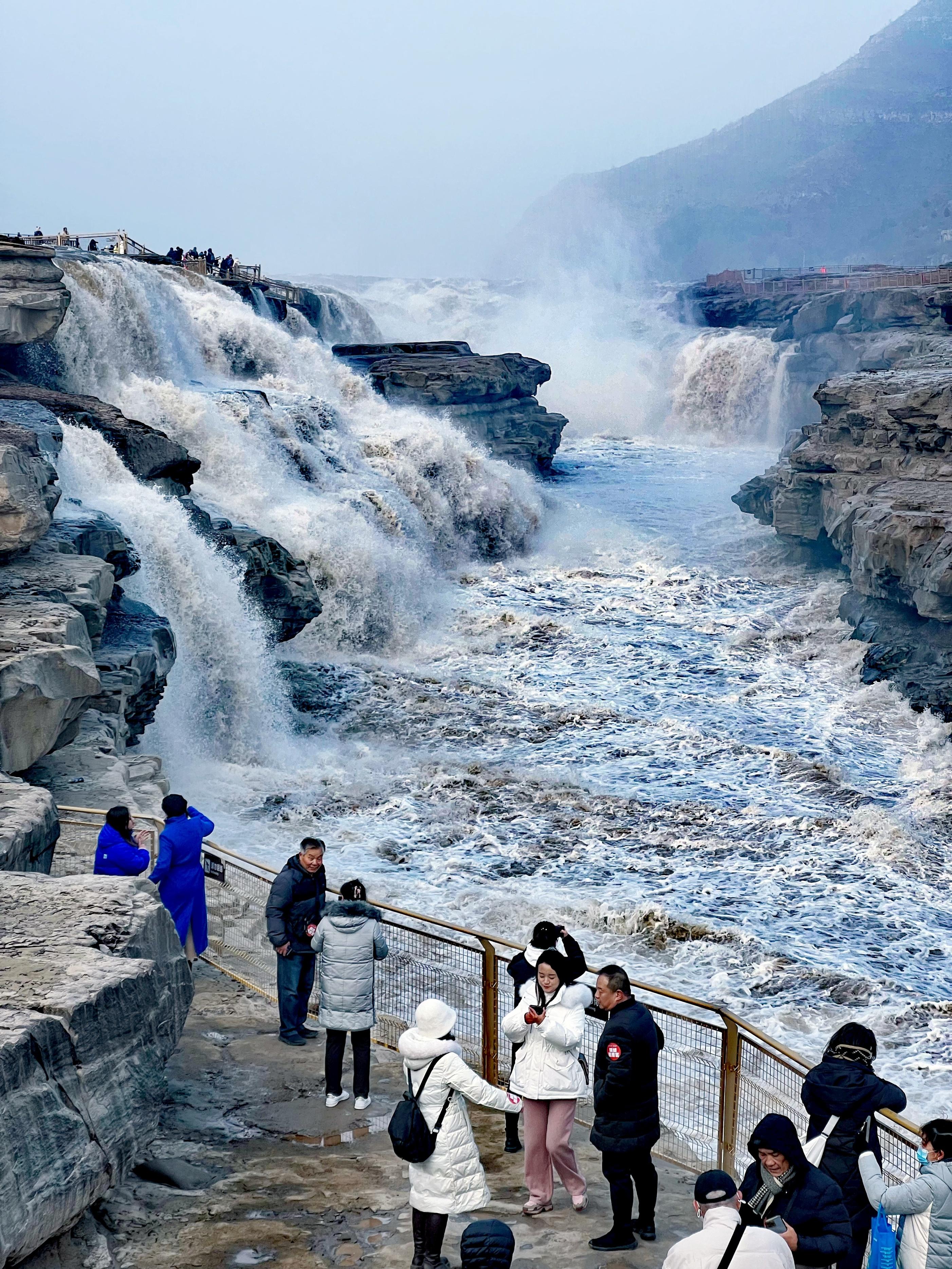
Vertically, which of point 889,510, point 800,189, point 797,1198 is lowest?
point 797,1198

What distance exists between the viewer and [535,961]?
5.51 metres

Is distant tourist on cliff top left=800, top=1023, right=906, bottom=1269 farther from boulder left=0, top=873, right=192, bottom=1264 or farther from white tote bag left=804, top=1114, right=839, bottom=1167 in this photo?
boulder left=0, top=873, right=192, bottom=1264

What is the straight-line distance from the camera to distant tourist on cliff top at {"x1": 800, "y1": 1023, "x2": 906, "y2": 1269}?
435 cm

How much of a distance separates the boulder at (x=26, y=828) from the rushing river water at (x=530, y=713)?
542 centimetres

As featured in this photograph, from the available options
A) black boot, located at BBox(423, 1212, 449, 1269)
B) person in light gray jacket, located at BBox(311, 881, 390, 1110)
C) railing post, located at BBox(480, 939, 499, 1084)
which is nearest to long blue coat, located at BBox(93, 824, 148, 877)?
person in light gray jacket, located at BBox(311, 881, 390, 1110)

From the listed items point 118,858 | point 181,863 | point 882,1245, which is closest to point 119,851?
point 118,858

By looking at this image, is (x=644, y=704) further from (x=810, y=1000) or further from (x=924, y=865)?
(x=810, y=1000)

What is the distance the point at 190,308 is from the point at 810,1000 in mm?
22740

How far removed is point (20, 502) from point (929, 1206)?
998cm

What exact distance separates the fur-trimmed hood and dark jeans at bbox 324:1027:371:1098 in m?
1.24

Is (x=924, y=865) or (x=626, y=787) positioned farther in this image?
(x=626, y=787)

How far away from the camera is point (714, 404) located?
45500mm

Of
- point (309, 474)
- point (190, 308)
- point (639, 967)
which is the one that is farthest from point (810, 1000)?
point (190, 308)

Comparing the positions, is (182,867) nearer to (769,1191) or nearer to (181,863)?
(181,863)
